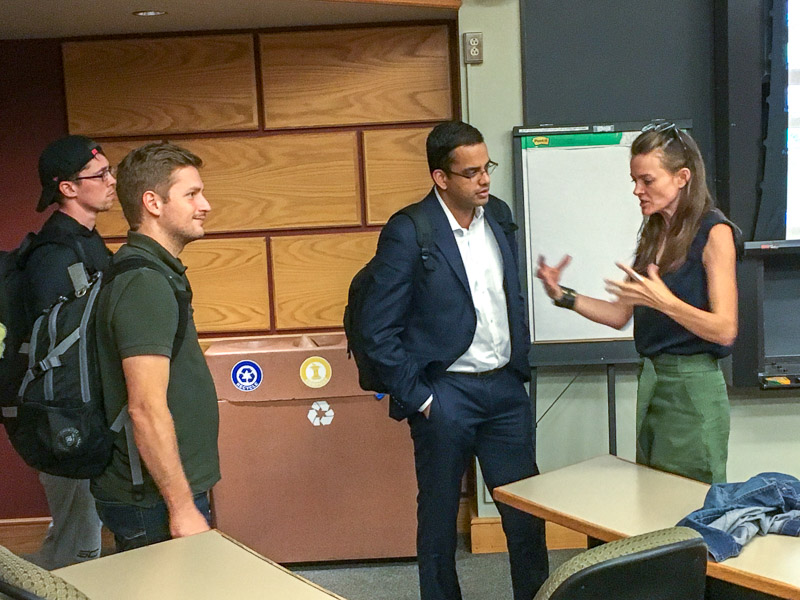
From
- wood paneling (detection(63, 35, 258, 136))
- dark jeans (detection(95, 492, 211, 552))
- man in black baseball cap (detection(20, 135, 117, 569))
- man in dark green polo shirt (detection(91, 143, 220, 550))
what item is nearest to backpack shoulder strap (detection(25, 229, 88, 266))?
man in black baseball cap (detection(20, 135, 117, 569))

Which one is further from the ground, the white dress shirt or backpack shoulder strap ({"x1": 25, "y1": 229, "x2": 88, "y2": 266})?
backpack shoulder strap ({"x1": 25, "y1": 229, "x2": 88, "y2": 266})

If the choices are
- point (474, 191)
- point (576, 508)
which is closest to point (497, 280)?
point (474, 191)

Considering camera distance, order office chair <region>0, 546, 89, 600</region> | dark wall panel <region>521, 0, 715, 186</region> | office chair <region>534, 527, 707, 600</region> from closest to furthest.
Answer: office chair <region>0, 546, 89, 600</region> < office chair <region>534, 527, 707, 600</region> < dark wall panel <region>521, 0, 715, 186</region>

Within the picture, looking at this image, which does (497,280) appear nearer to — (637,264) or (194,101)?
(637,264)

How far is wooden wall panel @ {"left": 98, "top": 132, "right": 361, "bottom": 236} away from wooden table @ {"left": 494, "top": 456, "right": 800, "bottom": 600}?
176cm

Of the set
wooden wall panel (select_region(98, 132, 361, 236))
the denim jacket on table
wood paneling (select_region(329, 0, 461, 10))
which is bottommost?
the denim jacket on table

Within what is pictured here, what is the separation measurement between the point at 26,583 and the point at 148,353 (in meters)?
0.73

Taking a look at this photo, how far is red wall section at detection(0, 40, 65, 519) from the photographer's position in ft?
12.0

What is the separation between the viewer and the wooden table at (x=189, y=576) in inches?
63.3

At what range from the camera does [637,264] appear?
2477 mm

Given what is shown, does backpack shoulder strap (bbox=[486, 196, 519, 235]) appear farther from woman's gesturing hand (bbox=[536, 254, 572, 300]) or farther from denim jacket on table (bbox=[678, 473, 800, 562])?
denim jacket on table (bbox=[678, 473, 800, 562])

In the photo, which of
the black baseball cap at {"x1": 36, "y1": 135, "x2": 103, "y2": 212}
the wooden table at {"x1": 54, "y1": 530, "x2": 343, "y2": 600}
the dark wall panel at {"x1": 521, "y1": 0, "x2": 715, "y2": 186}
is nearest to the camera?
the wooden table at {"x1": 54, "y1": 530, "x2": 343, "y2": 600}

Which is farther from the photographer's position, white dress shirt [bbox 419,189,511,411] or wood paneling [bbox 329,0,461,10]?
wood paneling [bbox 329,0,461,10]

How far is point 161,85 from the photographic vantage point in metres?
3.64
